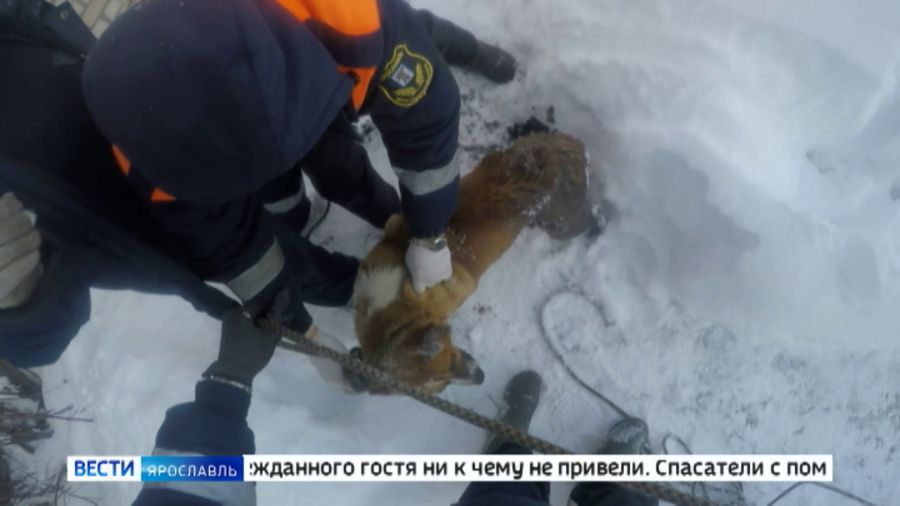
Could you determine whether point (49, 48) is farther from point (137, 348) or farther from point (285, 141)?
point (137, 348)

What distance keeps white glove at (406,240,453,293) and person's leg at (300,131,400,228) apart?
44cm

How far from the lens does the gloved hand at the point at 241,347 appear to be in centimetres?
179

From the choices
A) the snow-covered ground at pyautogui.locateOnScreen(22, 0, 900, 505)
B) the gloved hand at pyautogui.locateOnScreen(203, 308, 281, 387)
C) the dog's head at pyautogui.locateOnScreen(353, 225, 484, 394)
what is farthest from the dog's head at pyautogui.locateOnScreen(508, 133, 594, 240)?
the gloved hand at pyautogui.locateOnScreen(203, 308, 281, 387)

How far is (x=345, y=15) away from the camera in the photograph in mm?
1167

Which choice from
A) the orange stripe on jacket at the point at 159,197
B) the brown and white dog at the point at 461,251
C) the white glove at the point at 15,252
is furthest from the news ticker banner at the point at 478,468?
the orange stripe on jacket at the point at 159,197

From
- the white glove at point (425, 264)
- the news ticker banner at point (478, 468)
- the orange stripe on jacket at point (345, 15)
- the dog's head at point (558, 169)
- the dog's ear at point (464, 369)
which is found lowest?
the news ticker banner at point (478, 468)

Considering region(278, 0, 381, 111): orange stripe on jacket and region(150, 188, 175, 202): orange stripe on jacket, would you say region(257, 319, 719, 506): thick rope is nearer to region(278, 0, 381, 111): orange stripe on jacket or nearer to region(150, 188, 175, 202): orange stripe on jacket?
region(150, 188, 175, 202): orange stripe on jacket

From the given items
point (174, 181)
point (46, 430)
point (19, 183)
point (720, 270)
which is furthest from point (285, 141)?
point (46, 430)

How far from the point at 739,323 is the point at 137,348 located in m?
2.36

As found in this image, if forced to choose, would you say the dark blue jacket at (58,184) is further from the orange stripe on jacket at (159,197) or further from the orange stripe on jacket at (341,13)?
the orange stripe on jacket at (341,13)

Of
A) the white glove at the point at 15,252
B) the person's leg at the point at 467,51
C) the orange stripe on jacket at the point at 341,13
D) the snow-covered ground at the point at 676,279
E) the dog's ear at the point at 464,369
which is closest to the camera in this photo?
the orange stripe on jacket at the point at 341,13

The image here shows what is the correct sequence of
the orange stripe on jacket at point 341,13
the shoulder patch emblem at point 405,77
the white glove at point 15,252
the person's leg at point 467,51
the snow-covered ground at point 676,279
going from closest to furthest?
the orange stripe on jacket at point 341,13
the white glove at point 15,252
the shoulder patch emblem at point 405,77
the snow-covered ground at point 676,279
the person's leg at point 467,51

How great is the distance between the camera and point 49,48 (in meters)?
1.34

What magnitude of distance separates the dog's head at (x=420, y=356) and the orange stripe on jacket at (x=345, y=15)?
0.78 m
